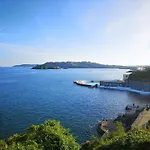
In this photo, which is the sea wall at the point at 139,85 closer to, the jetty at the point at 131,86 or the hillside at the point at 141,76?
the jetty at the point at 131,86

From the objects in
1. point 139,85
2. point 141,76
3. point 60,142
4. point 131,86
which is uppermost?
point 141,76

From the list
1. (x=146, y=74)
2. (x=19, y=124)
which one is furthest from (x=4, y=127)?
(x=146, y=74)

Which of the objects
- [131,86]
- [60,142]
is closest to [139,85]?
[131,86]

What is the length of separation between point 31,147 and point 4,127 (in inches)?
965

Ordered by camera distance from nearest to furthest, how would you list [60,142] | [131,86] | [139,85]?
1. [60,142]
2. [139,85]
3. [131,86]

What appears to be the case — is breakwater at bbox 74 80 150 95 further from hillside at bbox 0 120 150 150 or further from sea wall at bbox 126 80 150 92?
hillside at bbox 0 120 150 150

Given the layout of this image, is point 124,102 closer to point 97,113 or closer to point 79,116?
point 97,113

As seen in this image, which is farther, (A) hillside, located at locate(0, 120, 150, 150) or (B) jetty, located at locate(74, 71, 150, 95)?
(B) jetty, located at locate(74, 71, 150, 95)

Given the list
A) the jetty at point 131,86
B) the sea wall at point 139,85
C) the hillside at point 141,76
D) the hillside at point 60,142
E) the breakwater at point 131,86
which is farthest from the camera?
the hillside at point 141,76

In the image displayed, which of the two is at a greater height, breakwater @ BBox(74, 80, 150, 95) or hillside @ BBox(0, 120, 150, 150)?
hillside @ BBox(0, 120, 150, 150)

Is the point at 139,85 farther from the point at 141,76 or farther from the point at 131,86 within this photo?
the point at 141,76

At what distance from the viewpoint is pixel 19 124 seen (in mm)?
36062

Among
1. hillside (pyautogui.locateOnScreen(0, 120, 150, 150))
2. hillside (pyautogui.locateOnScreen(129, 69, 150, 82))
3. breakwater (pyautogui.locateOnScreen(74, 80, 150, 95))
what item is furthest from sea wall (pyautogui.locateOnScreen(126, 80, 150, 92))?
hillside (pyautogui.locateOnScreen(0, 120, 150, 150))

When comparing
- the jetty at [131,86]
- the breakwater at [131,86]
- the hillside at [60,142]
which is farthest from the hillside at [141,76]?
the hillside at [60,142]
